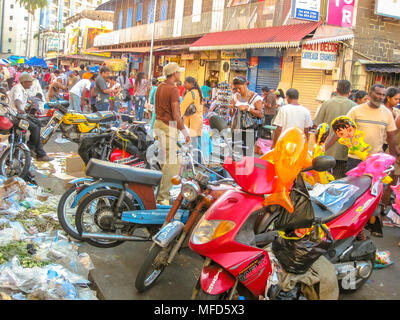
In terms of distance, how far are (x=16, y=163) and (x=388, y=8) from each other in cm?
1262

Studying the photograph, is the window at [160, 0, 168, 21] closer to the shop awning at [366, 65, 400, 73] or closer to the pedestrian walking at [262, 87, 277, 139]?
the pedestrian walking at [262, 87, 277, 139]

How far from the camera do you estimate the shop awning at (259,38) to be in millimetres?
13604

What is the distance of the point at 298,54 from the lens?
1526 cm

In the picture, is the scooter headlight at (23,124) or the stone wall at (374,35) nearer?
the scooter headlight at (23,124)

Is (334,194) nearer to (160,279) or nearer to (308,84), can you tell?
(160,279)

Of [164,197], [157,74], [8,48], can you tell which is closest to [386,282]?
[164,197]

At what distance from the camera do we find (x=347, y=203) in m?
3.71

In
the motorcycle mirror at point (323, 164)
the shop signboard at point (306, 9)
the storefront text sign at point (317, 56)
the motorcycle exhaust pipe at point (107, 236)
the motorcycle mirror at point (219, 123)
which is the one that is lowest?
the motorcycle exhaust pipe at point (107, 236)

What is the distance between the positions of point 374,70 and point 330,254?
10984 mm

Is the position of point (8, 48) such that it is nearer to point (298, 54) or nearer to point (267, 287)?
point (298, 54)

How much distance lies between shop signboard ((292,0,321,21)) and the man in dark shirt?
26.8 ft

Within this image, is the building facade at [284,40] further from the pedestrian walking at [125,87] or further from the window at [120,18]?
the window at [120,18]

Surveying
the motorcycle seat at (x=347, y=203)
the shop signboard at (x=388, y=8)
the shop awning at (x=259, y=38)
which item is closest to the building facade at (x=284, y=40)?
the shop awning at (x=259, y=38)

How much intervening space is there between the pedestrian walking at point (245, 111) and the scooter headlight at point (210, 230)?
4.20m
